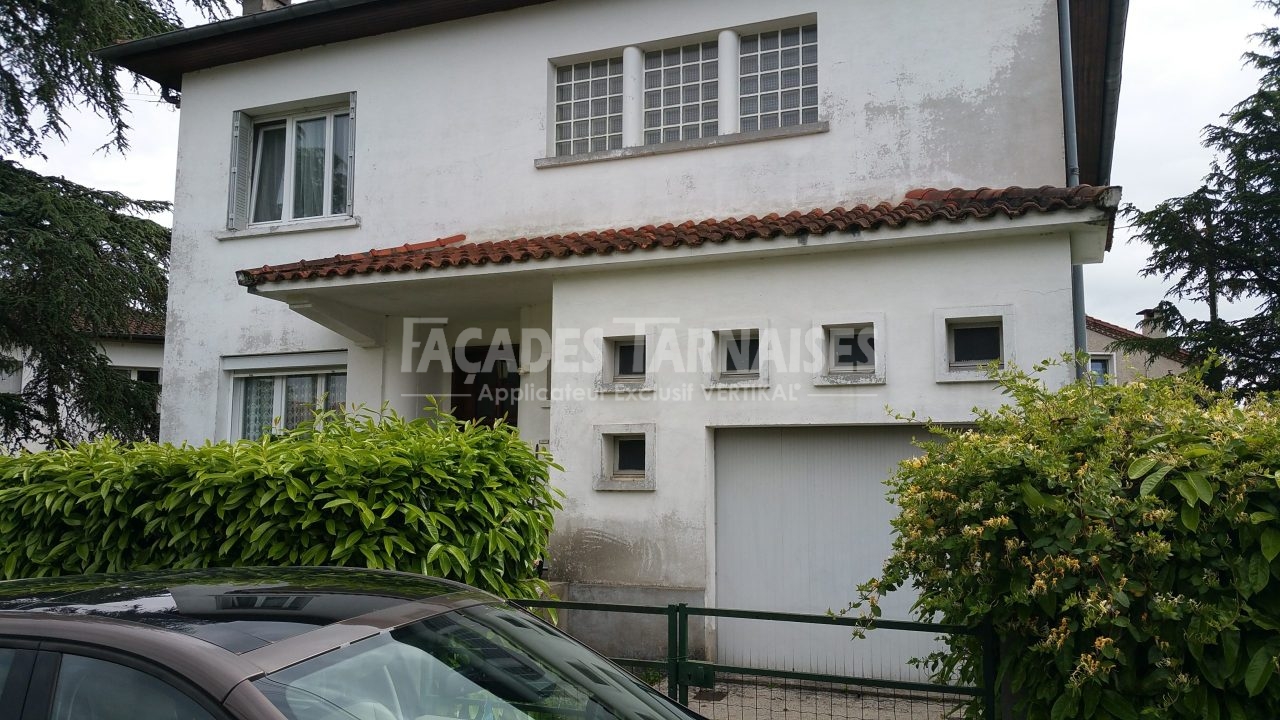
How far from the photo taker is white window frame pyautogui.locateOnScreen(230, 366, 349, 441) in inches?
451

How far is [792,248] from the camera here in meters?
8.19

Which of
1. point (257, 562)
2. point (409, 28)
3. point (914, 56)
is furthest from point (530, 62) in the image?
point (257, 562)

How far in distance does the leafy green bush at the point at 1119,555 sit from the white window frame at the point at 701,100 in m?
5.87

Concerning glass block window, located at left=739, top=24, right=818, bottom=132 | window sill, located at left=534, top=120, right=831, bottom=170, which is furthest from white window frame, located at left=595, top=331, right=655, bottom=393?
glass block window, located at left=739, top=24, right=818, bottom=132

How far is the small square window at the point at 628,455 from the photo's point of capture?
29.1ft

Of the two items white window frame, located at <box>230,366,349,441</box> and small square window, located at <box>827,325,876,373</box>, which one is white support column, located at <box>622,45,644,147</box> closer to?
small square window, located at <box>827,325,876,373</box>

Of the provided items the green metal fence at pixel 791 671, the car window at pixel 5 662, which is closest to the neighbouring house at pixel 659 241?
the green metal fence at pixel 791 671

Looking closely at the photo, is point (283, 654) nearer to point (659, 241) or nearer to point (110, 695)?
point (110, 695)

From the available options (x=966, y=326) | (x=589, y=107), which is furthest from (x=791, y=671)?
(x=589, y=107)

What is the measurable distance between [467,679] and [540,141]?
8.50 meters

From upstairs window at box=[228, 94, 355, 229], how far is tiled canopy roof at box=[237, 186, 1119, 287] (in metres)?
2.18

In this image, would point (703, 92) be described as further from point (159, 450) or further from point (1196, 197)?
point (1196, 197)

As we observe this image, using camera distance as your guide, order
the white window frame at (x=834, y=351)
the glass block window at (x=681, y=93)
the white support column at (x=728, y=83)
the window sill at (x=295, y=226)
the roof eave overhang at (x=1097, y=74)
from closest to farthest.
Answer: the white window frame at (x=834, y=351) → the roof eave overhang at (x=1097, y=74) → the white support column at (x=728, y=83) → the glass block window at (x=681, y=93) → the window sill at (x=295, y=226)

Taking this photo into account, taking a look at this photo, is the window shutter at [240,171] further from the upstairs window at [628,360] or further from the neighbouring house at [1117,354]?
the neighbouring house at [1117,354]
